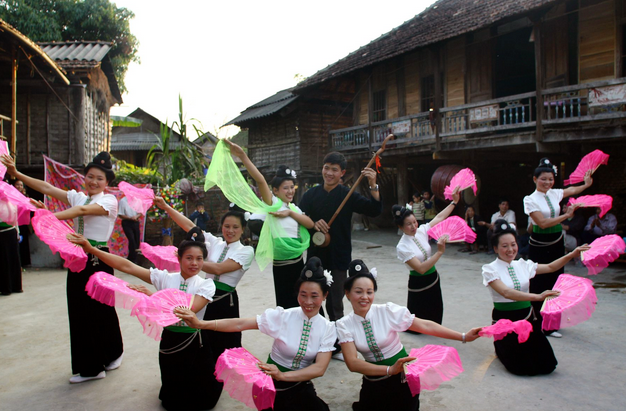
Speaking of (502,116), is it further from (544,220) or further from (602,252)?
(602,252)

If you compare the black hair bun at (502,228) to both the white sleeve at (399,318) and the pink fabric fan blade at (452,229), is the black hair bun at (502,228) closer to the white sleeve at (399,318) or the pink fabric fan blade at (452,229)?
the pink fabric fan blade at (452,229)

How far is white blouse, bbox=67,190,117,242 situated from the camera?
3.51 metres

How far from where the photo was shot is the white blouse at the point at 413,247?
4.32 meters

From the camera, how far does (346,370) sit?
360cm

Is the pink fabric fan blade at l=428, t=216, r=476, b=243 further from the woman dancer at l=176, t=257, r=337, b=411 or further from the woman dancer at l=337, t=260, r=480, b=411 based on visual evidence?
the woman dancer at l=176, t=257, r=337, b=411

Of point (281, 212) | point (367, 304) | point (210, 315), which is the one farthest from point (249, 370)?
point (281, 212)

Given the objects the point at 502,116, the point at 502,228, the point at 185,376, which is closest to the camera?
the point at 185,376

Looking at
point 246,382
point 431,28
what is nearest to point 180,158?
point 431,28

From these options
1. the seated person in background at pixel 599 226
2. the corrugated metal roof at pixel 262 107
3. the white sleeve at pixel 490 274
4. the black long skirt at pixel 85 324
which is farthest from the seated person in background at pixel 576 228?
the corrugated metal roof at pixel 262 107

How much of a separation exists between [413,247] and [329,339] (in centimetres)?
201

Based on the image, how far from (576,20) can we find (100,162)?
10259mm

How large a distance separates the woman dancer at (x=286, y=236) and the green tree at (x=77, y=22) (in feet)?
56.7

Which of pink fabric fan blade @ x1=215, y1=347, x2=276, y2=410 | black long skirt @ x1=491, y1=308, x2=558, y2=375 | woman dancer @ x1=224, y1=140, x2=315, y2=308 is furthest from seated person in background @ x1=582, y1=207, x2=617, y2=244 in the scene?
pink fabric fan blade @ x1=215, y1=347, x2=276, y2=410

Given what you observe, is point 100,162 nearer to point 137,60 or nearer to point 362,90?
point 362,90
